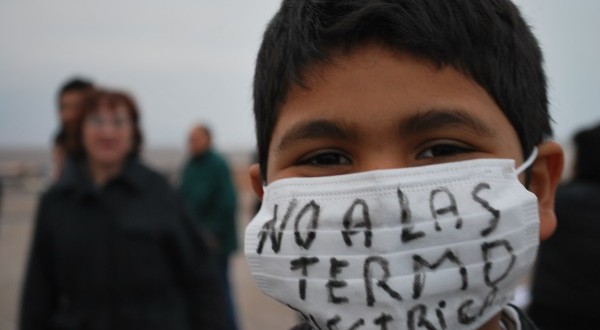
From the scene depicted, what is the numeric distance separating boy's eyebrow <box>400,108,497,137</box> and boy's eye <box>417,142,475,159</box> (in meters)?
0.06

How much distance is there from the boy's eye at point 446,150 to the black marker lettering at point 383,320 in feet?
1.24

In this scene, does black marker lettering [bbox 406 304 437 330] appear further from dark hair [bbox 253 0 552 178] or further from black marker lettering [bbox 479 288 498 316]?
dark hair [bbox 253 0 552 178]

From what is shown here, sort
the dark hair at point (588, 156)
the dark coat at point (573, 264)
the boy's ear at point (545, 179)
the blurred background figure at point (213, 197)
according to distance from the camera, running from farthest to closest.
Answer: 1. the blurred background figure at point (213, 197)
2. the dark hair at point (588, 156)
3. the dark coat at point (573, 264)
4. the boy's ear at point (545, 179)

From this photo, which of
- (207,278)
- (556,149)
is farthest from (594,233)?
(207,278)

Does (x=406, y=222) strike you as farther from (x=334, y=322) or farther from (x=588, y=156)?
(x=588, y=156)

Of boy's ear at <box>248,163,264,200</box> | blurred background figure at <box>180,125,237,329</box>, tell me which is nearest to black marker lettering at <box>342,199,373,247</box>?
boy's ear at <box>248,163,264,200</box>

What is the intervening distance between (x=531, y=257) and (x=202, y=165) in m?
4.80

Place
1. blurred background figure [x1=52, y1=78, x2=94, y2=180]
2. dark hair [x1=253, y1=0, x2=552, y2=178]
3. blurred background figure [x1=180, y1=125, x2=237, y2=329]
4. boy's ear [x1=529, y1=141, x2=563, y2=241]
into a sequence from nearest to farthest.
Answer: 1. dark hair [x1=253, y1=0, x2=552, y2=178]
2. boy's ear [x1=529, y1=141, x2=563, y2=241]
3. blurred background figure [x1=52, y1=78, x2=94, y2=180]
4. blurred background figure [x1=180, y1=125, x2=237, y2=329]

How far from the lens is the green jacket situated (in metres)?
5.80

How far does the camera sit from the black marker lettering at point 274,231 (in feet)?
4.98

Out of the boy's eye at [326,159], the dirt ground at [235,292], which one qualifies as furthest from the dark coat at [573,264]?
the dirt ground at [235,292]

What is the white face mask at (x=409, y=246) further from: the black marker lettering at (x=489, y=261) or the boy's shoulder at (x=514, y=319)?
the boy's shoulder at (x=514, y=319)

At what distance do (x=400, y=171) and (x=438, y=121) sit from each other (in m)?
0.14

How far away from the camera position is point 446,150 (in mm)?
1479
